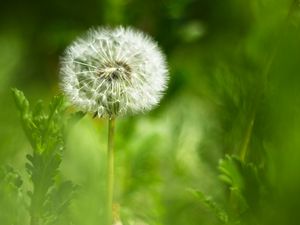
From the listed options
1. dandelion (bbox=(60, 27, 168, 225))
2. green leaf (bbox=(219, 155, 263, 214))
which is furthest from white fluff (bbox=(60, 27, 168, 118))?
green leaf (bbox=(219, 155, 263, 214))

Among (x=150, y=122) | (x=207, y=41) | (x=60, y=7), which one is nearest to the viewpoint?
(x=150, y=122)

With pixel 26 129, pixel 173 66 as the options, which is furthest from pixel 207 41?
pixel 26 129

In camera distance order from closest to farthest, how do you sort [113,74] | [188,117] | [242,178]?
[242,178]
[113,74]
[188,117]

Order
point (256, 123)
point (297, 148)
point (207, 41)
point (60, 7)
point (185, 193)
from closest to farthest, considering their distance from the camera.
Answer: point (297, 148)
point (256, 123)
point (185, 193)
point (207, 41)
point (60, 7)

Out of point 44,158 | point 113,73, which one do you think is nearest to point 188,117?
point 113,73

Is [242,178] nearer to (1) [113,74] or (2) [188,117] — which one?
(1) [113,74]

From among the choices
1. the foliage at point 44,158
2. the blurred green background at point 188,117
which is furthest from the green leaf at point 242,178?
the foliage at point 44,158

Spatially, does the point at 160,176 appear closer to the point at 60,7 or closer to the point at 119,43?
the point at 119,43
